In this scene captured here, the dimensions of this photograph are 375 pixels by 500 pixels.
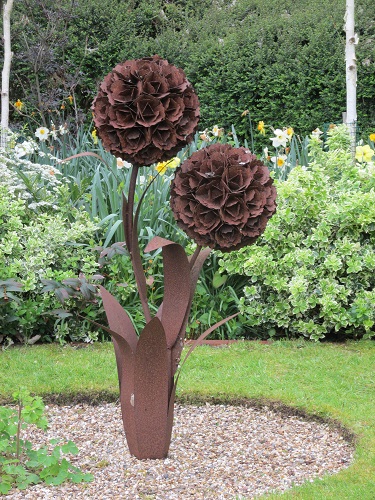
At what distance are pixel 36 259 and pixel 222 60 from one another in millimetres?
5600

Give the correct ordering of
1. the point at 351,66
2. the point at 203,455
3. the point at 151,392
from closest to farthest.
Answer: the point at 151,392 < the point at 203,455 < the point at 351,66

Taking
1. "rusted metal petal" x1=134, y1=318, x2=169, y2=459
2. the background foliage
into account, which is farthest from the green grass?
the background foliage

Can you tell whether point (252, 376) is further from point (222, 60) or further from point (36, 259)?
point (222, 60)

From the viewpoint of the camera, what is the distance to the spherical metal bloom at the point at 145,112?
2.83 m

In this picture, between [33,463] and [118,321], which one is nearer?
[33,463]

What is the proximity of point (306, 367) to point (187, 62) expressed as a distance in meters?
6.72

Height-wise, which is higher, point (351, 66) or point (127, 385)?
point (351, 66)

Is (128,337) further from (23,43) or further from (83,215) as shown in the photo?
(23,43)

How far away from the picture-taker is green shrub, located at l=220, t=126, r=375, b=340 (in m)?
5.28

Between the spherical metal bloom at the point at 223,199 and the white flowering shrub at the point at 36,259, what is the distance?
91.7 inches

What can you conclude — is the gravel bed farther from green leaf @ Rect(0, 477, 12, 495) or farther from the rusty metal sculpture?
the rusty metal sculpture

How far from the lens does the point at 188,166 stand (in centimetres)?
298

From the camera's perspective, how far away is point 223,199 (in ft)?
9.40

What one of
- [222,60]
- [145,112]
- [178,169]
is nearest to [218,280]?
[178,169]
